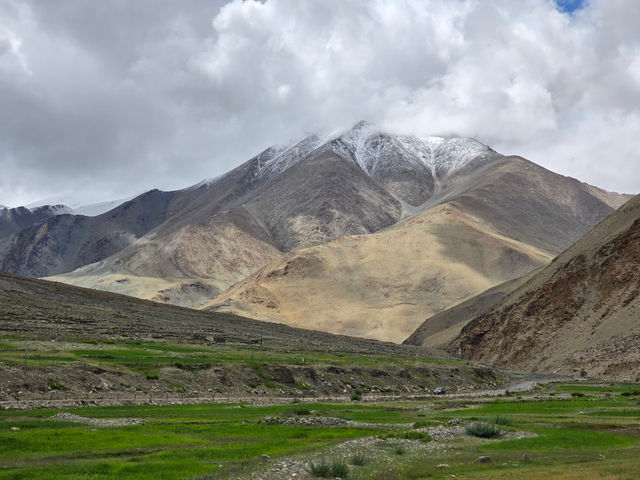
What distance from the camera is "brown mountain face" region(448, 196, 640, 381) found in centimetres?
10381

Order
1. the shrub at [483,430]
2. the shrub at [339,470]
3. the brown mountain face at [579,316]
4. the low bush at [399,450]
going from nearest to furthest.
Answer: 1. the shrub at [339,470]
2. the low bush at [399,450]
3. the shrub at [483,430]
4. the brown mountain face at [579,316]

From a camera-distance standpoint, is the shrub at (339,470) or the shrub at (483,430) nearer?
the shrub at (339,470)

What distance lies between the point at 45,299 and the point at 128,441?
324 ft

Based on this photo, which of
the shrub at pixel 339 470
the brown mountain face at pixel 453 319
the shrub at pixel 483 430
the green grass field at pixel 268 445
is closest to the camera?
the shrub at pixel 339 470

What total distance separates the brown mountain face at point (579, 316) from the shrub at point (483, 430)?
201 ft

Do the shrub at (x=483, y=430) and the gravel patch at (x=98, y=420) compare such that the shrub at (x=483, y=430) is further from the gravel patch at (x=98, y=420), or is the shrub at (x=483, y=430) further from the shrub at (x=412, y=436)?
the gravel patch at (x=98, y=420)

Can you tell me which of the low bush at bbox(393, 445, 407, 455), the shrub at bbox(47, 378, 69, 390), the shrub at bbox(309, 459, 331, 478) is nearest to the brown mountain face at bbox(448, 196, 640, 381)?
the low bush at bbox(393, 445, 407, 455)

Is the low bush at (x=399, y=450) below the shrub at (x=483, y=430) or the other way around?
the other way around

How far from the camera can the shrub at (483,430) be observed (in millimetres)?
37875

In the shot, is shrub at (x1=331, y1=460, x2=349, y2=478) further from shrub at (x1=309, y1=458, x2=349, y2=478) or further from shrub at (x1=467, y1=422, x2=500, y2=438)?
shrub at (x1=467, y1=422, x2=500, y2=438)

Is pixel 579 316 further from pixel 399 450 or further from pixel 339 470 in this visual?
pixel 339 470

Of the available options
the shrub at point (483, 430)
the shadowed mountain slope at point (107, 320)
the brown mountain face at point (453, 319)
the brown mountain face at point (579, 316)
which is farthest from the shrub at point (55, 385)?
the brown mountain face at point (453, 319)

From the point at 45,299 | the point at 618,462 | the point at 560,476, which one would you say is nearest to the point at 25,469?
the point at 560,476

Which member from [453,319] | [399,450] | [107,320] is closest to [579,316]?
[453,319]
